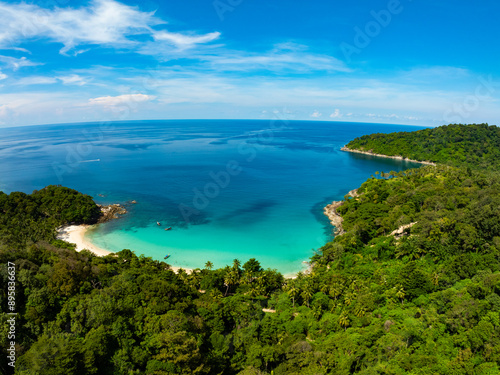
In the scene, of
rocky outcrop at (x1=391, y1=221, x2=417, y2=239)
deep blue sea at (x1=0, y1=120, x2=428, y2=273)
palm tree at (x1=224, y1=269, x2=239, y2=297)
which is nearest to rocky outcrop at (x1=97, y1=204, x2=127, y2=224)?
deep blue sea at (x1=0, y1=120, x2=428, y2=273)

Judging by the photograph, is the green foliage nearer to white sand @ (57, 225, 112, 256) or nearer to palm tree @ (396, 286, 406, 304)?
white sand @ (57, 225, 112, 256)

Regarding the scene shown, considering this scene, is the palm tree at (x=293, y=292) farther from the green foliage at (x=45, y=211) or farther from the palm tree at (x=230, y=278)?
the green foliage at (x=45, y=211)

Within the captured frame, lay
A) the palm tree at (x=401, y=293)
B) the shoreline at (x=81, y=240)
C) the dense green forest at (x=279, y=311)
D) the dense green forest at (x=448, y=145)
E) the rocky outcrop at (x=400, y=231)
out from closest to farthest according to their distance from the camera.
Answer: the dense green forest at (x=279, y=311), the palm tree at (x=401, y=293), the shoreline at (x=81, y=240), the rocky outcrop at (x=400, y=231), the dense green forest at (x=448, y=145)

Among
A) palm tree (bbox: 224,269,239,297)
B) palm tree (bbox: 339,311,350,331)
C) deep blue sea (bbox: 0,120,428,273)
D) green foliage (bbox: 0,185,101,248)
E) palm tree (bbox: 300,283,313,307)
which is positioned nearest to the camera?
palm tree (bbox: 339,311,350,331)

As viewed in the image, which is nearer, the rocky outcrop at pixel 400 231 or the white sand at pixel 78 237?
the white sand at pixel 78 237

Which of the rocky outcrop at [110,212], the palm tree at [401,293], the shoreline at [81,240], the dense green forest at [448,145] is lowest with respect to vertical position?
the shoreline at [81,240]

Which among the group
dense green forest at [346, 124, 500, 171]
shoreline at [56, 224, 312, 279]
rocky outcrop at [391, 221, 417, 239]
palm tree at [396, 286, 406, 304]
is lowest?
shoreline at [56, 224, 312, 279]
